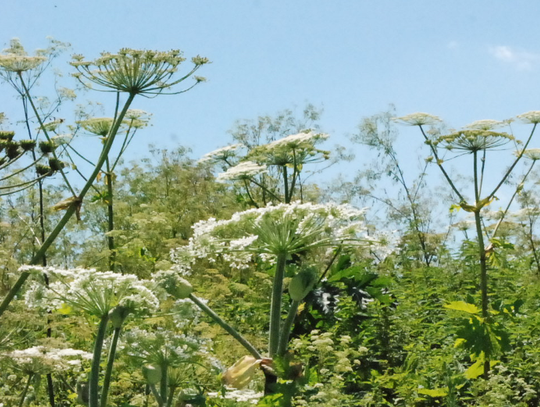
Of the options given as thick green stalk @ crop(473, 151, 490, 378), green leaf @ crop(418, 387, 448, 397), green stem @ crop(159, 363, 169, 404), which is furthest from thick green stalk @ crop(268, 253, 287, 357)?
thick green stalk @ crop(473, 151, 490, 378)

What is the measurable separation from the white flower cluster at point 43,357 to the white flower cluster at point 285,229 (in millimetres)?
1032

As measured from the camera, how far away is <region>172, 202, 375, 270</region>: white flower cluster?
3059 mm

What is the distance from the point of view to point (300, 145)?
5.77 meters

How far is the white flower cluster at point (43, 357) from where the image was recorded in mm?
3635

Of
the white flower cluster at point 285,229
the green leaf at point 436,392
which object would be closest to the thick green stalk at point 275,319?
the white flower cluster at point 285,229

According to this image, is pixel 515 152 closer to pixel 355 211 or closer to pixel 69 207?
pixel 355 211

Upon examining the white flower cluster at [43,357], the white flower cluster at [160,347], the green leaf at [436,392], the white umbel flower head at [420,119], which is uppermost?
the white umbel flower head at [420,119]

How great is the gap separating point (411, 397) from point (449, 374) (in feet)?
1.34

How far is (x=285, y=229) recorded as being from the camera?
3064mm

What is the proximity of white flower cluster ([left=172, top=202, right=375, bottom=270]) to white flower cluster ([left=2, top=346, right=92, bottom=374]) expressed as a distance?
1032mm

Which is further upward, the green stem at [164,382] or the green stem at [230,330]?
the green stem at [230,330]

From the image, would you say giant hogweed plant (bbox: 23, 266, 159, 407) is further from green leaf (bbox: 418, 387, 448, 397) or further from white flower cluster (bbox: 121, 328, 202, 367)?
green leaf (bbox: 418, 387, 448, 397)

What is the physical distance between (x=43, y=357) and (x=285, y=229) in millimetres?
1573

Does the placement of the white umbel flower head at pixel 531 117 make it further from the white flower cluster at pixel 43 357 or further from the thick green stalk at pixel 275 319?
the white flower cluster at pixel 43 357
